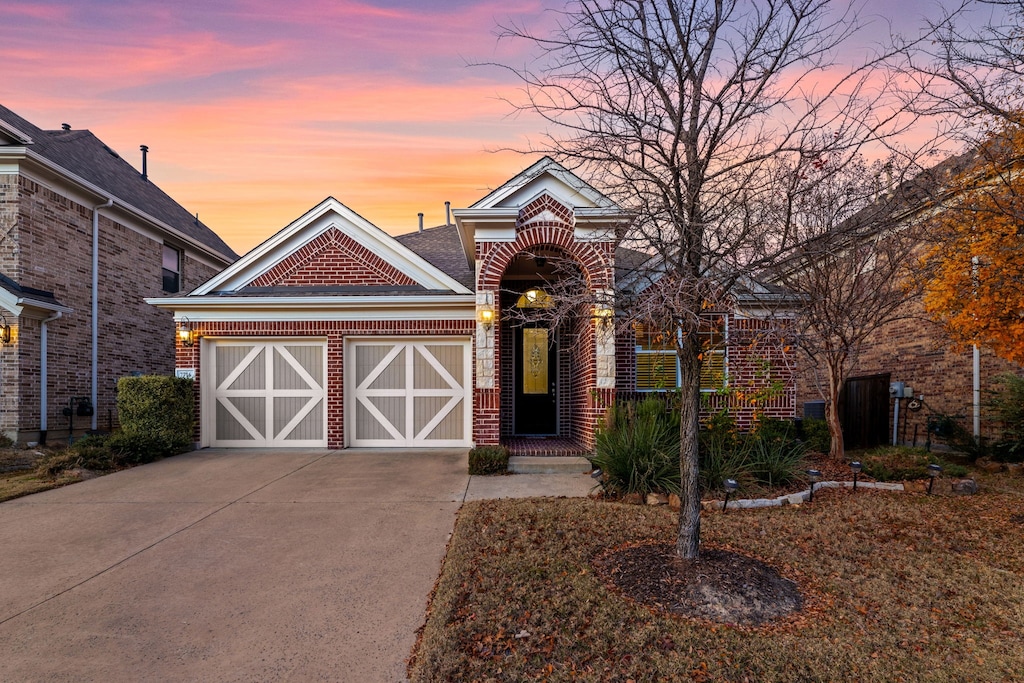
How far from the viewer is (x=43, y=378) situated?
36.2 ft

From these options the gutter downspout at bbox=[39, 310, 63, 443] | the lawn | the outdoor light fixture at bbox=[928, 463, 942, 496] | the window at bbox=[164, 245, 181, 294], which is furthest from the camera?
the window at bbox=[164, 245, 181, 294]

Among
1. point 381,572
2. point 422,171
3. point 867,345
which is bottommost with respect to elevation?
point 381,572

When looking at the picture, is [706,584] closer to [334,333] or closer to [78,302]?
[334,333]

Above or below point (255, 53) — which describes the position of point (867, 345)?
below

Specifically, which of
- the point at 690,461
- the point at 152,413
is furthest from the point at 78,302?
the point at 690,461

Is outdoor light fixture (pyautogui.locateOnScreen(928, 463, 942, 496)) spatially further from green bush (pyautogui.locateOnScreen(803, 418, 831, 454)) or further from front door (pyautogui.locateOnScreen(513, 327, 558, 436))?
front door (pyautogui.locateOnScreen(513, 327, 558, 436))

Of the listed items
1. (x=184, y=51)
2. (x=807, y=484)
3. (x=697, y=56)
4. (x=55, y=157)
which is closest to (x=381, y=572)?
(x=697, y=56)

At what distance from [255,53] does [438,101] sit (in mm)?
3884

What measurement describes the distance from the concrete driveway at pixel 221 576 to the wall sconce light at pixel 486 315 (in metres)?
2.75

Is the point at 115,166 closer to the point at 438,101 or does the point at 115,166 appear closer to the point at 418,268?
the point at 418,268

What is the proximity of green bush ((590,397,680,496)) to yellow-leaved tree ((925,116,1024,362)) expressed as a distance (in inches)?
162

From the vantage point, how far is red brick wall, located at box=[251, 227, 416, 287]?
36.1 ft

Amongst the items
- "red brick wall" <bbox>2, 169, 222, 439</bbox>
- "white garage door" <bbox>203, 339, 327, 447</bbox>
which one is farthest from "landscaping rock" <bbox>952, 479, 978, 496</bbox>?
"red brick wall" <bbox>2, 169, 222, 439</bbox>

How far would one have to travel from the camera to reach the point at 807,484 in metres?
7.05
